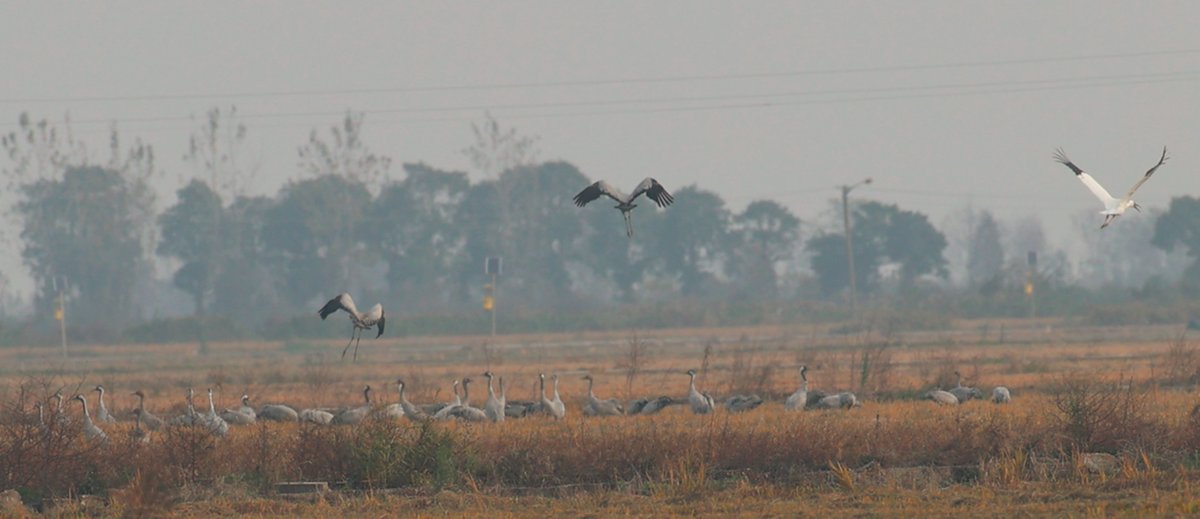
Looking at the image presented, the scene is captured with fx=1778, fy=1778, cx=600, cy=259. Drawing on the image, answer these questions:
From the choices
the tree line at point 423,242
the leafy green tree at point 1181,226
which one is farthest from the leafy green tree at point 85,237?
the leafy green tree at point 1181,226

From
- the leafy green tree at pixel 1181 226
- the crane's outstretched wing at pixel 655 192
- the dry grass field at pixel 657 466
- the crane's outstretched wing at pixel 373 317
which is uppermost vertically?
the leafy green tree at pixel 1181 226

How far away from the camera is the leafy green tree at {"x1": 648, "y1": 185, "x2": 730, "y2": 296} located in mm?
115000

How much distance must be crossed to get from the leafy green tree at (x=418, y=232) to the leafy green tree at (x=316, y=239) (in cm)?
260

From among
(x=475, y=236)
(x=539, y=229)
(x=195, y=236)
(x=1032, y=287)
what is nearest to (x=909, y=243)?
(x=539, y=229)

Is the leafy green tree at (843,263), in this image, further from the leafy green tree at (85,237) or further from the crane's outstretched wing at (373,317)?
the crane's outstretched wing at (373,317)

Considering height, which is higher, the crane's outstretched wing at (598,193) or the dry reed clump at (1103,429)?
the crane's outstretched wing at (598,193)

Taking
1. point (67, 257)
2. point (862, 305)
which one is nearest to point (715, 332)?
point (862, 305)

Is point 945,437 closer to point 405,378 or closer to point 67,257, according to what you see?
point 405,378

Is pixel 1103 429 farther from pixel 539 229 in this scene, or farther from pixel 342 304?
pixel 539 229

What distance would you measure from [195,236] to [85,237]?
6.66m

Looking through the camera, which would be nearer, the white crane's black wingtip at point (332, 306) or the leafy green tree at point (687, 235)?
the white crane's black wingtip at point (332, 306)

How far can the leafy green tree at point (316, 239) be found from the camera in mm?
107938

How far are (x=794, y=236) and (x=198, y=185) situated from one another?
4011 cm

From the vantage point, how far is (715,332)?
8150cm
